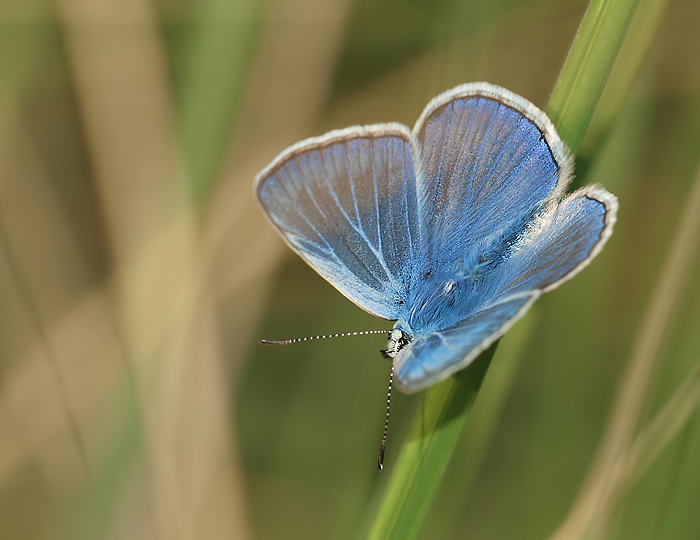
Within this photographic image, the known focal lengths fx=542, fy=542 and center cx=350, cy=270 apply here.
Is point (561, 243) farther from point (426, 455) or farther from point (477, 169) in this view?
point (426, 455)

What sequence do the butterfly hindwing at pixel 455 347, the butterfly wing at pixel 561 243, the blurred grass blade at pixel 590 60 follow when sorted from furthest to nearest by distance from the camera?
1. the butterfly wing at pixel 561 243
2. the blurred grass blade at pixel 590 60
3. the butterfly hindwing at pixel 455 347

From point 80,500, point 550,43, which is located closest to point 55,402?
point 80,500

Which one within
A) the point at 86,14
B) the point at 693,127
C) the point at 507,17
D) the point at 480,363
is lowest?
the point at 480,363

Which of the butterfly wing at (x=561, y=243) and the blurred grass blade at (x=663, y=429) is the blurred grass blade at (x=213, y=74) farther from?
the blurred grass blade at (x=663, y=429)

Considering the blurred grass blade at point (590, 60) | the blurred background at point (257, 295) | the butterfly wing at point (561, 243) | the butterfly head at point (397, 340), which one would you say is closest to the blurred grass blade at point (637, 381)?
the blurred background at point (257, 295)

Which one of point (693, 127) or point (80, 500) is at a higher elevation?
point (693, 127)

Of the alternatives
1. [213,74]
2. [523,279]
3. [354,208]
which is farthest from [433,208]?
[213,74]

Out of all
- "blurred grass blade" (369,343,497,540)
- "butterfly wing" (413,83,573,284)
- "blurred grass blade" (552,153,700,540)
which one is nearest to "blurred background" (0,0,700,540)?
"blurred grass blade" (552,153,700,540)

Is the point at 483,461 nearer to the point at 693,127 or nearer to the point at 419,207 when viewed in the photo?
the point at 419,207

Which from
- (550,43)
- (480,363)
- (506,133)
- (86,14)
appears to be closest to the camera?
(480,363)
